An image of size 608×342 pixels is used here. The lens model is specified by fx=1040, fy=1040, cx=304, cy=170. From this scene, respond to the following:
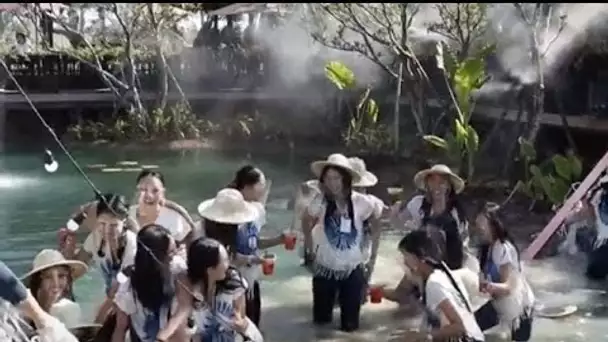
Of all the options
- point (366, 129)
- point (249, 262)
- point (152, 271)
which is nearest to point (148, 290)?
point (152, 271)

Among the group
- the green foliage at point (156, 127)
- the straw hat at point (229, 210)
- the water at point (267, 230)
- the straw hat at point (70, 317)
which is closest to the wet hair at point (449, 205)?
the water at point (267, 230)

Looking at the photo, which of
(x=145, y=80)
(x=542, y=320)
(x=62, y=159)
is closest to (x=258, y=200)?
(x=542, y=320)

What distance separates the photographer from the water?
587cm

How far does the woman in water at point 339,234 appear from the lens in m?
5.54

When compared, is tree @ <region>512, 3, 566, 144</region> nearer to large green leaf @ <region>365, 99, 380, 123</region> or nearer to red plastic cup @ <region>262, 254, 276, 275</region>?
large green leaf @ <region>365, 99, 380, 123</region>

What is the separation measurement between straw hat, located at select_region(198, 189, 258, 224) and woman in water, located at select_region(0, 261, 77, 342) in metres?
1.28

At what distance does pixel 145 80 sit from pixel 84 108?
1.19m

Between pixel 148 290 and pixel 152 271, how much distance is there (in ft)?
0.34

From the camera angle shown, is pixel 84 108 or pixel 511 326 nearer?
pixel 511 326

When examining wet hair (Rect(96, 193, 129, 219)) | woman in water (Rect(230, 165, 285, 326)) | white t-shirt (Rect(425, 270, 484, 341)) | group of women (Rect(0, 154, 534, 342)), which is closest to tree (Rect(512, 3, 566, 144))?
group of women (Rect(0, 154, 534, 342))

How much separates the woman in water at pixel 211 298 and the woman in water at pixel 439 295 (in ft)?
2.35

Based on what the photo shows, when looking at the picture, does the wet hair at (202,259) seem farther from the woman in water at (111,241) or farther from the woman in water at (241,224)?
the woman in water at (241,224)

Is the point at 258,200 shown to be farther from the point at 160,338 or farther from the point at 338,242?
the point at 160,338

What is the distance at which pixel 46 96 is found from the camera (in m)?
18.7
